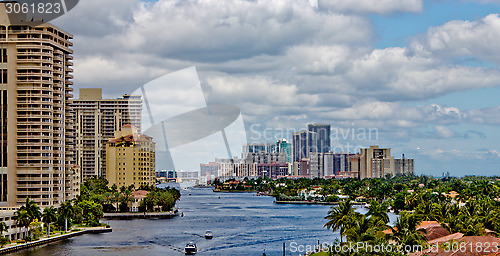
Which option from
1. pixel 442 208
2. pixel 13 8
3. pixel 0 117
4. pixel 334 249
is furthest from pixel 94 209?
pixel 334 249

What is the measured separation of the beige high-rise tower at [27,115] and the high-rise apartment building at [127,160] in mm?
79488

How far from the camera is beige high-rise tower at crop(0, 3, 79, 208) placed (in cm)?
8938

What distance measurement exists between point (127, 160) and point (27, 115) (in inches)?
3334

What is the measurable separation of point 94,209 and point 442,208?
61.5 meters

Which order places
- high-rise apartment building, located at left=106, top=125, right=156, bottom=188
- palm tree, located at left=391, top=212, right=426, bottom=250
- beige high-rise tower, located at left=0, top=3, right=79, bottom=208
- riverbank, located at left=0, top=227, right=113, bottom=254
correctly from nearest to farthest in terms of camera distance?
1. palm tree, located at left=391, top=212, right=426, bottom=250
2. riverbank, located at left=0, top=227, right=113, bottom=254
3. beige high-rise tower, located at left=0, top=3, right=79, bottom=208
4. high-rise apartment building, located at left=106, top=125, right=156, bottom=188

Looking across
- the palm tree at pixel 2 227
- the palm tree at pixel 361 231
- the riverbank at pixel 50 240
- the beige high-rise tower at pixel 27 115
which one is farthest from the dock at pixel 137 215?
the palm tree at pixel 361 231

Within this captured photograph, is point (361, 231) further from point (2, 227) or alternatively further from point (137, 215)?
point (137, 215)

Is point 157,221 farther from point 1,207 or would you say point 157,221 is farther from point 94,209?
point 1,207

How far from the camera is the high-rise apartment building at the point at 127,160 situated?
17312 centimetres

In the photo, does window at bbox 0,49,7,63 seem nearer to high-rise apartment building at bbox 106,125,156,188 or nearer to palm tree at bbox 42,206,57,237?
palm tree at bbox 42,206,57,237

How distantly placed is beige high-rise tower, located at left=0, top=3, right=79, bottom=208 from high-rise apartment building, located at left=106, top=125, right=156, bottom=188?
7949 cm

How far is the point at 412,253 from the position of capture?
45.0m

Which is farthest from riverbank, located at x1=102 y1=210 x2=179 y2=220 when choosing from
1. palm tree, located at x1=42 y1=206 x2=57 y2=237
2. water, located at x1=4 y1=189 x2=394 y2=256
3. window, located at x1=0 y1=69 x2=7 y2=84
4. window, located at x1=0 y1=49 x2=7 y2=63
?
window, located at x1=0 y1=49 x2=7 y2=63

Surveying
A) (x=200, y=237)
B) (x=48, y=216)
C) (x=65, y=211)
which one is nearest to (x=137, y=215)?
(x=200, y=237)
